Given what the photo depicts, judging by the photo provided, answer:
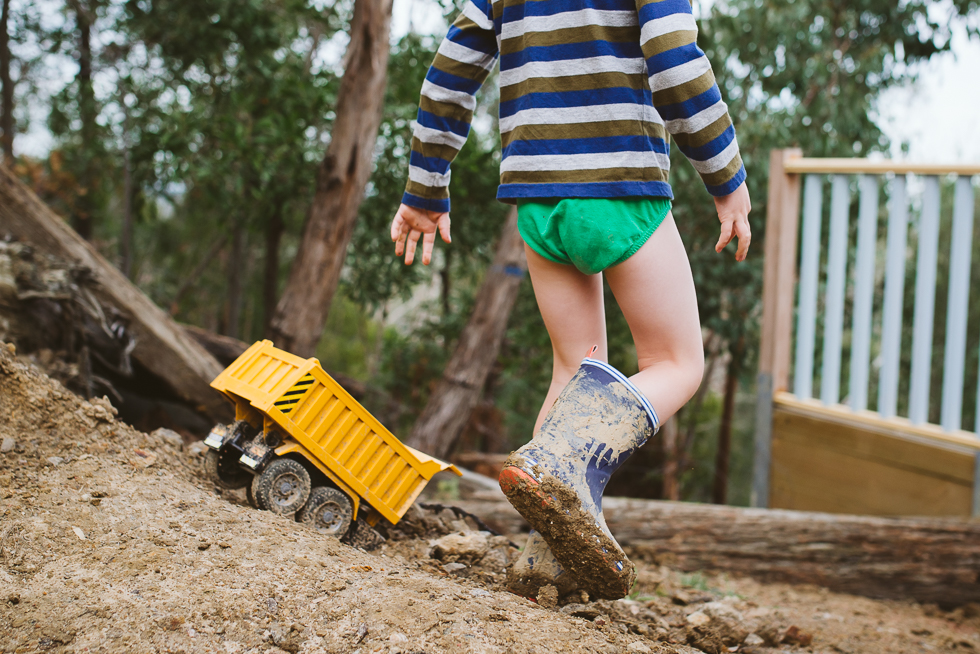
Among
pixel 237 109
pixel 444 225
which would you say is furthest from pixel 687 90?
pixel 237 109

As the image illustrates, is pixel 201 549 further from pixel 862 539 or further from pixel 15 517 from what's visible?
pixel 862 539

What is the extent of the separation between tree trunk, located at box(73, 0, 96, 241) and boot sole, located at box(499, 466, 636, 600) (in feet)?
15.3

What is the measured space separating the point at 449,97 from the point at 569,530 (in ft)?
3.61

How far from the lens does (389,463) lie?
1853 millimetres

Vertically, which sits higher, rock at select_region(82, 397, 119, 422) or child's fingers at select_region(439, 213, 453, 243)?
child's fingers at select_region(439, 213, 453, 243)

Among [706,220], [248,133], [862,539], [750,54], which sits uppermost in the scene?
[750,54]

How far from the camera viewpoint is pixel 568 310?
174cm

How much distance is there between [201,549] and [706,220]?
4.20 m

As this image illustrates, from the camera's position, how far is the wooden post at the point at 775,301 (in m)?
3.70

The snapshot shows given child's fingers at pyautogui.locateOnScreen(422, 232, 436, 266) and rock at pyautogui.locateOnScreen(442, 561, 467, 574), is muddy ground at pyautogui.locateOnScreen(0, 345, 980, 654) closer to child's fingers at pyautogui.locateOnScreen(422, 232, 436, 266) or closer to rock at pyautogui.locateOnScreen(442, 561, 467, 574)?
rock at pyautogui.locateOnScreen(442, 561, 467, 574)

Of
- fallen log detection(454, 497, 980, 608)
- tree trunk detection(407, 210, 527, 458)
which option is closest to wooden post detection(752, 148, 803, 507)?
fallen log detection(454, 497, 980, 608)

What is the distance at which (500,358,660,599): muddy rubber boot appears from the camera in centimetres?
140

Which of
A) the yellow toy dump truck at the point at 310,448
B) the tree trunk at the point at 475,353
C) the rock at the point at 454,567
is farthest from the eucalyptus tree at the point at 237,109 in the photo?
the rock at the point at 454,567

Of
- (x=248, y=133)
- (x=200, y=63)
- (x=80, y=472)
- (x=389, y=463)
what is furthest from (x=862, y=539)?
(x=200, y=63)
